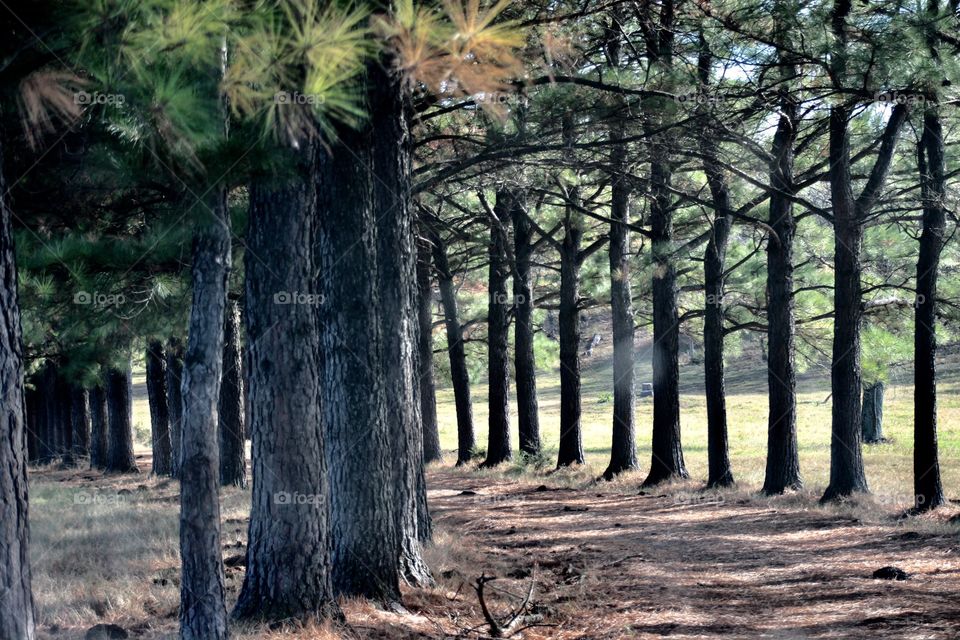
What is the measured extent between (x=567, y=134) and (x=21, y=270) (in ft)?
19.5

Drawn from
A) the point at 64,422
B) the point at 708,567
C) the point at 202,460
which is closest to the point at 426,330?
the point at 708,567

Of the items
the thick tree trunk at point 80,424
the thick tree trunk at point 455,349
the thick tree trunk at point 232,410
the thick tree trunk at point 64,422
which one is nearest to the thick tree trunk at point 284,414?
the thick tree trunk at point 232,410

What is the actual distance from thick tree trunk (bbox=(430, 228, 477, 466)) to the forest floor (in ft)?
22.6

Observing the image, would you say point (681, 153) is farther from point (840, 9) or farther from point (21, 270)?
point (21, 270)

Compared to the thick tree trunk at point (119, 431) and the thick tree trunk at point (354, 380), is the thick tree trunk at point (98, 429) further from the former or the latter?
the thick tree trunk at point (354, 380)

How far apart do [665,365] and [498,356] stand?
5.64m

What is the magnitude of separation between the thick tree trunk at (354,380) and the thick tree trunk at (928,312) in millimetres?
8655

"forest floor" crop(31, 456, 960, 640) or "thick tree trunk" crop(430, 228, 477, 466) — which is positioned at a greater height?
"thick tree trunk" crop(430, 228, 477, 466)

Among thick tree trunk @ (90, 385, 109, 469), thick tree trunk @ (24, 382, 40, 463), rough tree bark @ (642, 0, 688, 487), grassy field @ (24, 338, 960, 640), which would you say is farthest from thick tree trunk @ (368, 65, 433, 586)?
thick tree trunk @ (24, 382, 40, 463)

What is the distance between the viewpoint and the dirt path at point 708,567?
26.2 ft

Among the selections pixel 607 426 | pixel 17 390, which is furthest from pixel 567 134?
pixel 607 426

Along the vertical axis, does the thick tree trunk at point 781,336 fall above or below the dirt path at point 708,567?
above

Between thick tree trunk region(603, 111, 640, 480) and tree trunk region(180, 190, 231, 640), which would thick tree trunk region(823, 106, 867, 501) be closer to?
thick tree trunk region(603, 111, 640, 480)

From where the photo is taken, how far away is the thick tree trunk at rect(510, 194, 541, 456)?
22156 millimetres
